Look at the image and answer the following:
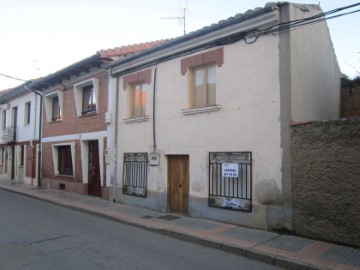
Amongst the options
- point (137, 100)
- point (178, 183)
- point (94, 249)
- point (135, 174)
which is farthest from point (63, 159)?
point (94, 249)

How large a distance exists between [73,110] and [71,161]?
2.25 m

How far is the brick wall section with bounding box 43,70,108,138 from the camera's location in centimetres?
1370

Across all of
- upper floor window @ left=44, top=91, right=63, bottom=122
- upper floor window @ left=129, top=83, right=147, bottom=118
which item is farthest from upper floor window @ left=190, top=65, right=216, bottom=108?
upper floor window @ left=44, top=91, right=63, bottom=122

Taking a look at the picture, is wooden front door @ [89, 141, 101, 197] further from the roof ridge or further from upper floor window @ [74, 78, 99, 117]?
the roof ridge

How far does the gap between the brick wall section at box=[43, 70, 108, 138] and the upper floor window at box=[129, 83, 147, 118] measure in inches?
62.0

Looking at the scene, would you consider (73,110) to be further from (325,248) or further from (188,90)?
(325,248)

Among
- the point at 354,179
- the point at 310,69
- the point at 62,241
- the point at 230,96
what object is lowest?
the point at 62,241

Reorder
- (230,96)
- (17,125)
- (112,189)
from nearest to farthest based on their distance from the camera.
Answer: (230,96) → (112,189) → (17,125)

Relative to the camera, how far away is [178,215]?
1011cm

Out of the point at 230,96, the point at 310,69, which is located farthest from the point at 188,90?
the point at 310,69

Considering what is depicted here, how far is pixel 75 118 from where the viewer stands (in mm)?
15492

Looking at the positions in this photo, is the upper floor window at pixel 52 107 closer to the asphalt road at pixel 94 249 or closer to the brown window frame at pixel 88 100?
the brown window frame at pixel 88 100

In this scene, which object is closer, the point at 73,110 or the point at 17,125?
the point at 73,110

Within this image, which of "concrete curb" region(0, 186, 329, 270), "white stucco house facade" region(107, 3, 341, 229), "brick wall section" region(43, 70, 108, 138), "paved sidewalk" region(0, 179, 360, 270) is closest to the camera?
"concrete curb" region(0, 186, 329, 270)
